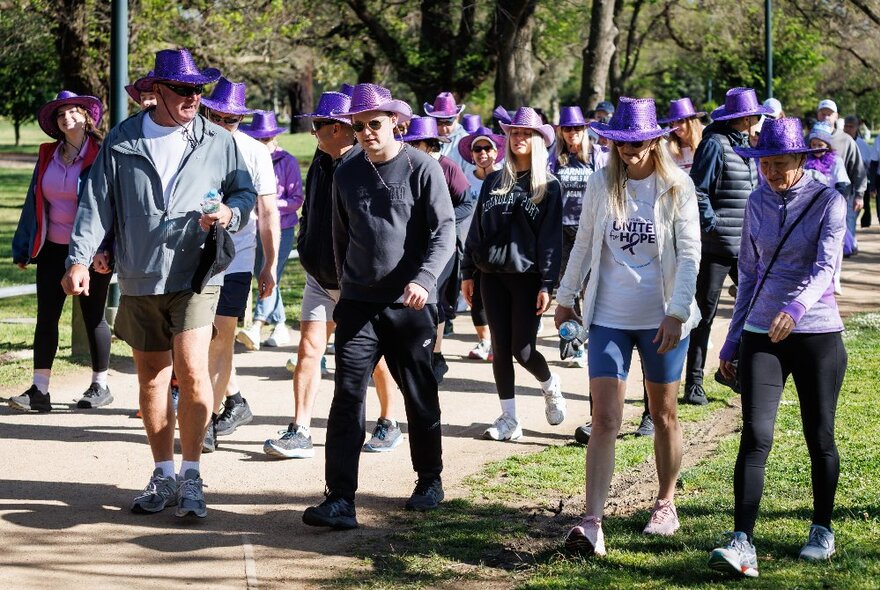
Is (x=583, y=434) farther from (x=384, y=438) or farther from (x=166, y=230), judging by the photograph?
(x=166, y=230)

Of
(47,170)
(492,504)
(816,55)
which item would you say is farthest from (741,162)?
(816,55)

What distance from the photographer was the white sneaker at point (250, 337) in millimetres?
10945

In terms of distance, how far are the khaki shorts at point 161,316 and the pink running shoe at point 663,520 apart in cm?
227

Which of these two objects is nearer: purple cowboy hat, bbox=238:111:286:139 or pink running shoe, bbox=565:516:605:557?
pink running shoe, bbox=565:516:605:557

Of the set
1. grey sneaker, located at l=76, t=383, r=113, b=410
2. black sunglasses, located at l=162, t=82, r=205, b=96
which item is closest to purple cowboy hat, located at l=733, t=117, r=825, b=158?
black sunglasses, located at l=162, t=82, r=205, b=96

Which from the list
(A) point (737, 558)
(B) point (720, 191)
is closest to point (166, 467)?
(A) point (737, 558)

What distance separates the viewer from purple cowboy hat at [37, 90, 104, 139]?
816 centimetres

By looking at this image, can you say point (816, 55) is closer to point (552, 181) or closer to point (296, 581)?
point (552, 181)

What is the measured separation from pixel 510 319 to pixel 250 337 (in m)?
3.74

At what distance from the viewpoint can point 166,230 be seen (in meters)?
6.01

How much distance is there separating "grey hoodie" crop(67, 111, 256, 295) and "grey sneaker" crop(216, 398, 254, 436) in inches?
81.4

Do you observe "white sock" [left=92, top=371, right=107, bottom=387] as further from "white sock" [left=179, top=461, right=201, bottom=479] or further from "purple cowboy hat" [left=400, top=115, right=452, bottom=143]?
"white sock" [left=179, top=461, right=201, bottom=479]

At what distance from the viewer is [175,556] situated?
5559mm

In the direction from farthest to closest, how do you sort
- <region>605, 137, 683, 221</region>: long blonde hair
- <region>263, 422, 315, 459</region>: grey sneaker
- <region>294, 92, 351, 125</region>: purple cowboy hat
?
1. <region>263, 422, 315, 459</region>: grey sneaker
2. <region>294, 92, 351, 125</region>: purple cowboy hat
3. <region>605, 137, 683, 221</region>: long blonde hair
